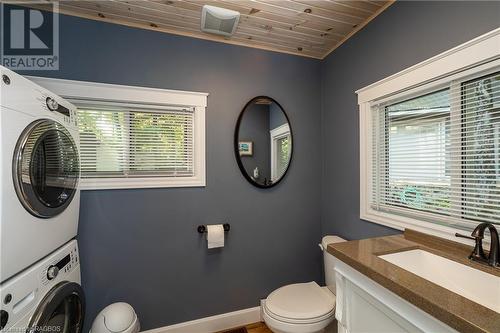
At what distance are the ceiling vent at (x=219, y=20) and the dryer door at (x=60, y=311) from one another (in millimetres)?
1863

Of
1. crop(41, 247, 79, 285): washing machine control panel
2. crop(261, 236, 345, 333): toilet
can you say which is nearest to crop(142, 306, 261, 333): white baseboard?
Answer: crop(261, 236, 345, 333): toilet

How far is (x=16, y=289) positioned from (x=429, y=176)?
2115 mm

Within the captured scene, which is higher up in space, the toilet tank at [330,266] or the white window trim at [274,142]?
the white window trim at [274,142]

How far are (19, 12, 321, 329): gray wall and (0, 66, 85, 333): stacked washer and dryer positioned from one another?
13.1 inches

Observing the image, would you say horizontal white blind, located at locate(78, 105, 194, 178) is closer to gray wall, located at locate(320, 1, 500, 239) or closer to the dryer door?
the dryer door

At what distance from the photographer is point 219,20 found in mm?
1654

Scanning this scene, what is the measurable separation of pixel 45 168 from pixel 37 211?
0.80ft

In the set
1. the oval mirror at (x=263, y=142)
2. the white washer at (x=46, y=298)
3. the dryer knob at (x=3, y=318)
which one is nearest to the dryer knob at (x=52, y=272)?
the white washer at (x=46, y=298)

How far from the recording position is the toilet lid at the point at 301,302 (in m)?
1.43

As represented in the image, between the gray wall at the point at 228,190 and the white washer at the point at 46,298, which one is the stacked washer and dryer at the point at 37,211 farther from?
the gray wall at the point at 228,190

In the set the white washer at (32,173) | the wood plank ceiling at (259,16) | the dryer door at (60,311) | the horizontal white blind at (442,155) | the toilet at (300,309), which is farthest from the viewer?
the wood plank ceiling at (259,16)

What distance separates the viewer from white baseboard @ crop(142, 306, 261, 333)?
1815 mm

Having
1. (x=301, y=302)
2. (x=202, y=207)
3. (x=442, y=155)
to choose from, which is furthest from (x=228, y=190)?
(x=442, y=155)

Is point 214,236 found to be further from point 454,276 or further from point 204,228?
point 454,276
